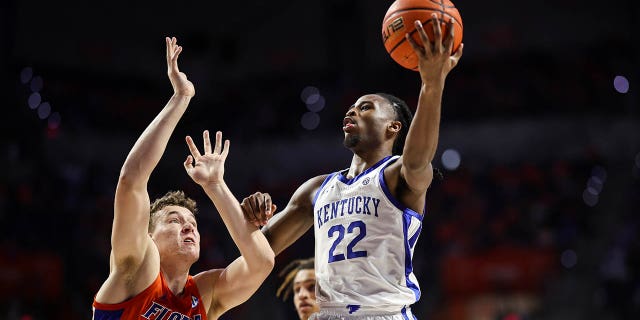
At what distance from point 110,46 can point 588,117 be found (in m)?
10.5

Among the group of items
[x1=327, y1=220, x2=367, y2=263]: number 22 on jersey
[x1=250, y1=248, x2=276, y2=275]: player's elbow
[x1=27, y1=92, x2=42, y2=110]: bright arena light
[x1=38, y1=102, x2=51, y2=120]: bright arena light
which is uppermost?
[x1=27, y1=92, x2=42, y2=110]: bright arena light

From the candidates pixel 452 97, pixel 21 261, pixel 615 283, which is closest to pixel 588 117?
pixel 452 97

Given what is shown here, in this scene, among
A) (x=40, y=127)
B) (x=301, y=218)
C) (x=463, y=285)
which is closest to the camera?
(x=301, y=218)

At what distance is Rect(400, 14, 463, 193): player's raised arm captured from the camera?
338 cm

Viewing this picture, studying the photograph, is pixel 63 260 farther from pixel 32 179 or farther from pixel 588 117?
pixel 588 117

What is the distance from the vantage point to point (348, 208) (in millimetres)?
3971

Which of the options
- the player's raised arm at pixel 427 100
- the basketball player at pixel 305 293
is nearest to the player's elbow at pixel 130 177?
the player's raised arm at pixel 427 100

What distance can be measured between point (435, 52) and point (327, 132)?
11848 millimetres

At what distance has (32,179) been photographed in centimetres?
1295

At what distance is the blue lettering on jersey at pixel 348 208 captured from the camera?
3.89 metres

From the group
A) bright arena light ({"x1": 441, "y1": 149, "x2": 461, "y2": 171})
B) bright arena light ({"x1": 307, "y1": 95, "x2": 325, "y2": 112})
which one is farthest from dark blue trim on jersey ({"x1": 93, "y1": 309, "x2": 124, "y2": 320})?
bright arena light ({"x1": 307, "y1": 95, "x2": 325, "y2": 112})

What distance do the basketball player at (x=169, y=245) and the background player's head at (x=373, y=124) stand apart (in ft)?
2.39

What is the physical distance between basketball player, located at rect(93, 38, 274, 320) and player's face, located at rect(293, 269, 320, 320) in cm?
88

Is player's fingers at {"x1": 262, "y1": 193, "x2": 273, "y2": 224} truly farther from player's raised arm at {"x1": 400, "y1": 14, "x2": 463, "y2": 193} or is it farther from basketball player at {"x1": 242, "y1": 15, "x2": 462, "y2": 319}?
player's raised arm at {"x1": 400, "y1": 14, "x2": 463, "y2": 193}
